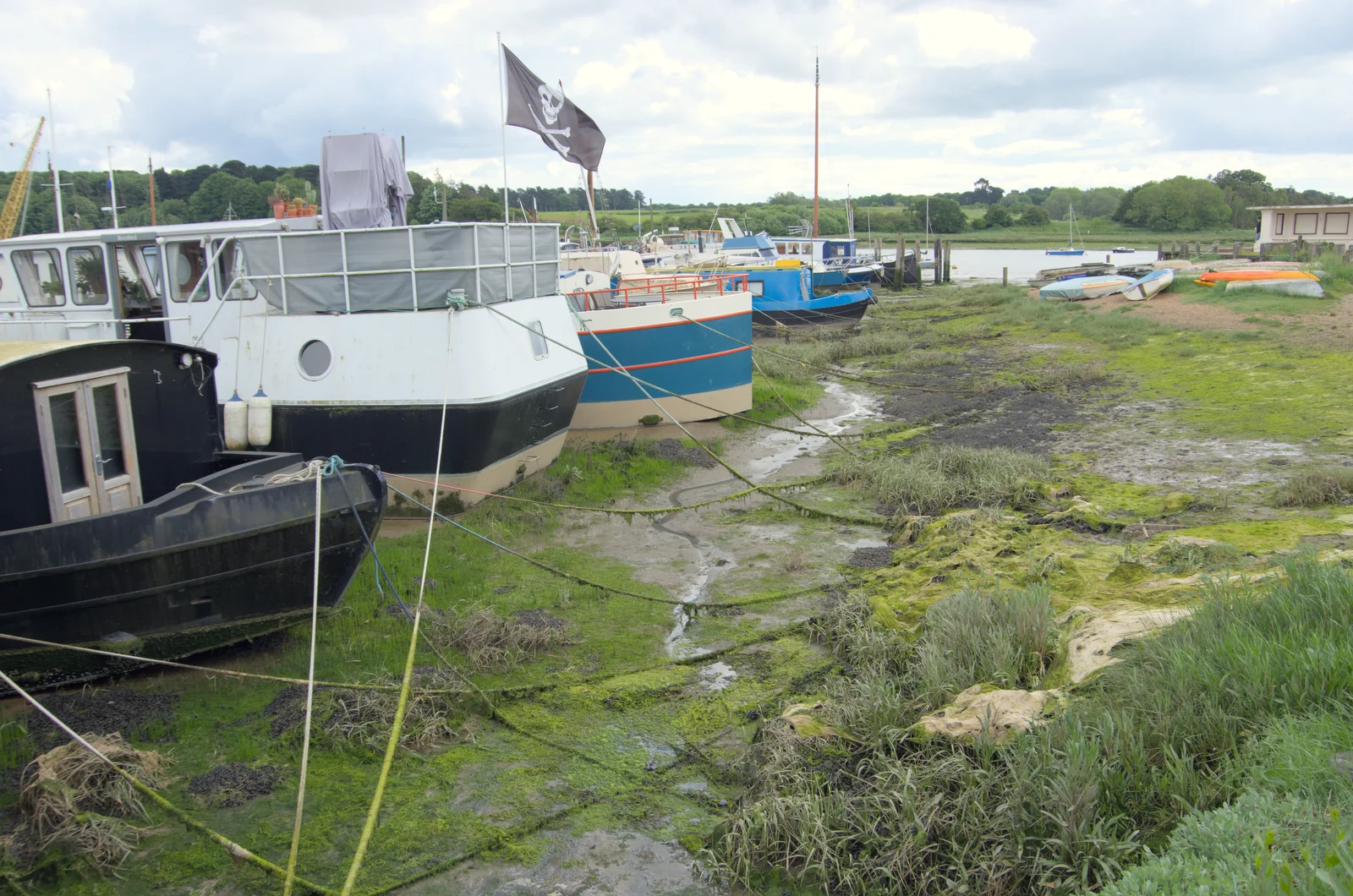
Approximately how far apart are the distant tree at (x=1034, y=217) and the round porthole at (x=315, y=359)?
349 feet

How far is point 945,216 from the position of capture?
104 meters

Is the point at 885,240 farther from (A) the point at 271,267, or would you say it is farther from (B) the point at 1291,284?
(A) the point at 271,267

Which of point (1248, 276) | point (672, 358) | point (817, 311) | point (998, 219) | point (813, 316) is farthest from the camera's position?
point (998, 219)

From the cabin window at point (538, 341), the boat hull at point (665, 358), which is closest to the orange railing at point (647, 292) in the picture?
the boat hull at point (665, 358)

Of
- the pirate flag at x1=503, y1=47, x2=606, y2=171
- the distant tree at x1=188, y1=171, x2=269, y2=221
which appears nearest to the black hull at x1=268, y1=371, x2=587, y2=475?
the pirate flag at x1=503, y1=47, x2=606, y2=171

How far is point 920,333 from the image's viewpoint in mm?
32469

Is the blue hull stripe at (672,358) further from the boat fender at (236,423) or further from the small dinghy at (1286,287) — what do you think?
the small dinghy at (1286,287)

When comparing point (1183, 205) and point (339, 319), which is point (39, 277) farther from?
point (1183, 205)

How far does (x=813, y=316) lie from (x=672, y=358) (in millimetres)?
18863

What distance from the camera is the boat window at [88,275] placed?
11.6 meters

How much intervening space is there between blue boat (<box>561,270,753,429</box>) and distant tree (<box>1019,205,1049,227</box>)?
9789 cm

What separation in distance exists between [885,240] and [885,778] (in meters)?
88.4

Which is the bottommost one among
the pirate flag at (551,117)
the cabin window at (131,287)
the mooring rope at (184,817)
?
the mooring rope at (184,817)

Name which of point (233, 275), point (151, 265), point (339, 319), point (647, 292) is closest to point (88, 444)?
point (339, 319)
